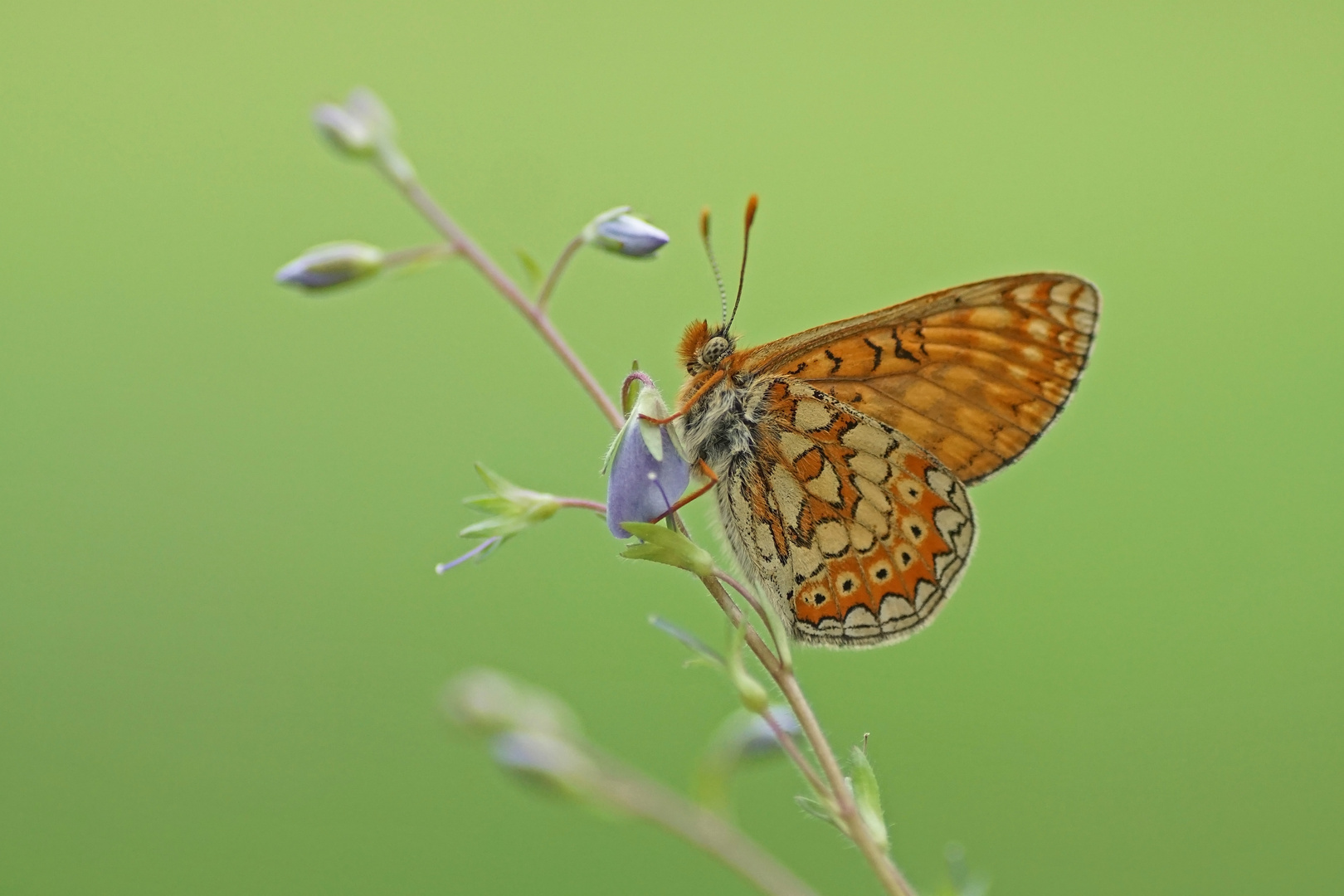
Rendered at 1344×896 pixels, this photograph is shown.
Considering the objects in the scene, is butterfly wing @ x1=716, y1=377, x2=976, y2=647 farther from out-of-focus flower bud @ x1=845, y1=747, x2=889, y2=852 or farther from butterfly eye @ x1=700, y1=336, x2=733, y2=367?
out-of-focus flower bud @ x1=845, y1=747, x2=889, y2=852

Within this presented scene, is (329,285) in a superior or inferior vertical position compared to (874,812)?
superior

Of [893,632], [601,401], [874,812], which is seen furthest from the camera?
Answer: [893,632]

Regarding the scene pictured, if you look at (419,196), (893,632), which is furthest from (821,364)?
(419,196)

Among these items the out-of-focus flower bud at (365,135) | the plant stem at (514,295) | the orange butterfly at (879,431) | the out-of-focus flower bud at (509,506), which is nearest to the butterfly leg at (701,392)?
the orange butterfly at (879,431)

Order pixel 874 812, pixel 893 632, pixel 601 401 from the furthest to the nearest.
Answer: pixel 893 632, pixel 601 401, pixel 874 812

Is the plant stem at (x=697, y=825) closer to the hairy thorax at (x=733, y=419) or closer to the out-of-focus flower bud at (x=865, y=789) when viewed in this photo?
the out-of-focus flower bud at (x=865, y=789)

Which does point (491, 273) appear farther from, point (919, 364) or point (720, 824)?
point (720, 824)
